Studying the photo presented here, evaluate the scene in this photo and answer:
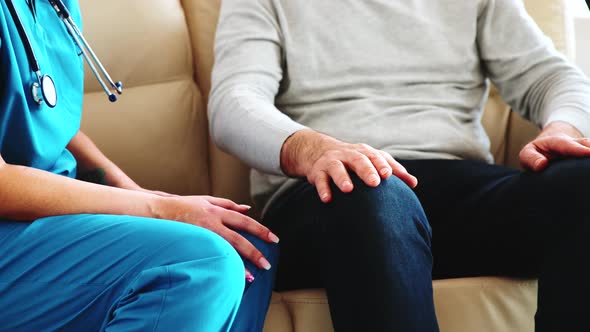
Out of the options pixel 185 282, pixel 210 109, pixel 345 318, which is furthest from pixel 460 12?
pixel 185 282

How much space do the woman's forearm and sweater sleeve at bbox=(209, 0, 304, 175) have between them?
0.82 feet

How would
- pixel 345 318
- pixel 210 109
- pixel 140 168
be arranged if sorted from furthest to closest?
pixel 140 168
pixel 210 109
pixel 345 318

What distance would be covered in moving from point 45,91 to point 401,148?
0.61 metres

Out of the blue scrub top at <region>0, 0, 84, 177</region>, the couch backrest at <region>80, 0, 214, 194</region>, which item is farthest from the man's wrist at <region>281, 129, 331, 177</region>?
the couch backrest at <region>80, 0, 214, 194</region>

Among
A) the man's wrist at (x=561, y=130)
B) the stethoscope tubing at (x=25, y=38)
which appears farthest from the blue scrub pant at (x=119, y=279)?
the man's wrist at (x=561, y=130)

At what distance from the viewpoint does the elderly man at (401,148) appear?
2.44 feet

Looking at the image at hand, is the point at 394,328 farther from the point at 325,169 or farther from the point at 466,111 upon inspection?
the point at 466,111

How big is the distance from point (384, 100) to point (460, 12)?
0.26 meters

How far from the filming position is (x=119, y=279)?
66 cm

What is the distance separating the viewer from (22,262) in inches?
26.8

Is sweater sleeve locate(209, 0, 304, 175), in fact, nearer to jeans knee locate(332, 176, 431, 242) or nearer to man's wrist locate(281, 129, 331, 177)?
man's wrist locate(281, 129, 331, 177)

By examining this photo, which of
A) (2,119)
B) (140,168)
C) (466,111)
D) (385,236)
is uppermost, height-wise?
(2,119)

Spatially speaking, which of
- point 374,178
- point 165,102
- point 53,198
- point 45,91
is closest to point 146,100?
point 165,102

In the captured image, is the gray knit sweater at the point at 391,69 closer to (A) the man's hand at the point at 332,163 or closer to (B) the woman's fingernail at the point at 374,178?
(A) the man's hand at the point at 332,163
